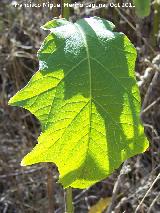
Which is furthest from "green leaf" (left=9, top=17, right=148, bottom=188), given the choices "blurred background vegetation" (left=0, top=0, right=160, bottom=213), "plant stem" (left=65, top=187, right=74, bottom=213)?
"blurred background vegetation" (left=0, top=0, right=160, bottom=213)

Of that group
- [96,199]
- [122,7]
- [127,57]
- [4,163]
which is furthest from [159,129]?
[127,57]

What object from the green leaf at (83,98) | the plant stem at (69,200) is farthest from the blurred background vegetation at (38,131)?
the green leaf at (83,98)

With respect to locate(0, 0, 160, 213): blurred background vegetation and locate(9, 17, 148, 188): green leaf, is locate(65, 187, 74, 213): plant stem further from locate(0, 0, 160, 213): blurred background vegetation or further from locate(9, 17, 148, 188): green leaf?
locate(0, 0, 160, 213): blurred background vegetation

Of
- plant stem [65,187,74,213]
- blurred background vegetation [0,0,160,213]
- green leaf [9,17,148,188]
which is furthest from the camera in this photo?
blurred background vegetation [0,0,160,213]

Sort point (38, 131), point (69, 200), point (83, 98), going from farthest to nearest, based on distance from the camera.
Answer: point (38, 131)
point (69, 200)
point (83, 98)

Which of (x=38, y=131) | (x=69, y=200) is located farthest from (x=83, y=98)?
(x=38, y=131)

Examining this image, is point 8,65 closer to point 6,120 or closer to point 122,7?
point 6,120

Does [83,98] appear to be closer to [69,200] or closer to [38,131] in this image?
[69,200]
